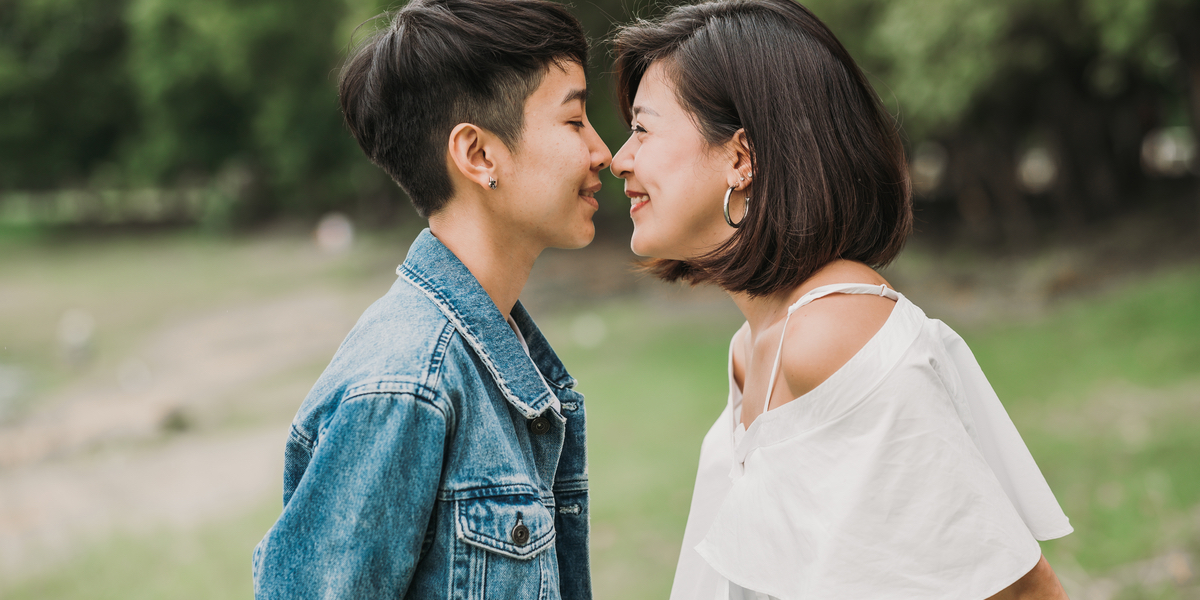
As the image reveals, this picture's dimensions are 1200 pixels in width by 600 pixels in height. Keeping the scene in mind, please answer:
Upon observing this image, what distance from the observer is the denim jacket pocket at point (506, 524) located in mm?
1561

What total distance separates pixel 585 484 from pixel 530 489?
398 millimetres

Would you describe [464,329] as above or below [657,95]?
below

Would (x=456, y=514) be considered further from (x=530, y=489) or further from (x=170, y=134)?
(x=170, y=134)

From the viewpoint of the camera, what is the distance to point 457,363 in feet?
5.30

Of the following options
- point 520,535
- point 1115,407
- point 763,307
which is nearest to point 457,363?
point 520,535

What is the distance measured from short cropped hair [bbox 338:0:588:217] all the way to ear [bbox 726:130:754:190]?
44 cm

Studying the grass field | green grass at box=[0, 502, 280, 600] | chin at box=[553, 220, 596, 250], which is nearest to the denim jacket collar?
chin at box=[553, 220, 596, 250]

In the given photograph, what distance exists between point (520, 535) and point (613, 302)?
41.2ft

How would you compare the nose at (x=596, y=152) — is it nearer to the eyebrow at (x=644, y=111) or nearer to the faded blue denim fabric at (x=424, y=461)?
the eyebrow at (x=644, y=111)

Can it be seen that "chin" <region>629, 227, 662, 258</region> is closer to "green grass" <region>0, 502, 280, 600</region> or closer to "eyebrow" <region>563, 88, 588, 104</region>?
"eyebrow" <region>563, 88, 588, 104</region>

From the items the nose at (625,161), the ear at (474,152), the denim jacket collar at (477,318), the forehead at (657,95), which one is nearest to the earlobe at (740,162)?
the forehead at (657,95)

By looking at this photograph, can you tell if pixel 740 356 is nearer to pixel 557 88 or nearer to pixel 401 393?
pixel 557 88

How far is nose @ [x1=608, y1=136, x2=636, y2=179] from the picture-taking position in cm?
220

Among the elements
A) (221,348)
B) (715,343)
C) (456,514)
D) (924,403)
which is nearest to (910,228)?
(924,403)
